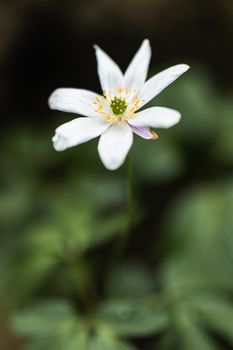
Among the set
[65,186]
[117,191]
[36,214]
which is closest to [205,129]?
[117,191]

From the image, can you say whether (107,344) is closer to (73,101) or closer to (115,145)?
(115,145)

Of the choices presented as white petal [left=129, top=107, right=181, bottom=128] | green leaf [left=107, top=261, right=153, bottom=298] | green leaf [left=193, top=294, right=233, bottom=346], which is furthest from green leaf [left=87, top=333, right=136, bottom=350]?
white petal [left=129, top=107, right=181, bottom=128]

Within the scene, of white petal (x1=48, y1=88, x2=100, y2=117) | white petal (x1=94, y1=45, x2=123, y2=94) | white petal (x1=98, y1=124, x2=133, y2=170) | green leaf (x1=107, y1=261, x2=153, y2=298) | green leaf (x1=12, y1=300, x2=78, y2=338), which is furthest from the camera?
green leaf (x1=107, y1=261, x2=153, y2=298)

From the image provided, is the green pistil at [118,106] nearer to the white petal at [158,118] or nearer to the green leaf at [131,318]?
the white petal at [158,118]

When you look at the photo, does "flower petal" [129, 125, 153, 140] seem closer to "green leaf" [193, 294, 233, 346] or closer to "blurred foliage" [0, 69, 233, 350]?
"blurred foliage" [0, 69, 233, 350]

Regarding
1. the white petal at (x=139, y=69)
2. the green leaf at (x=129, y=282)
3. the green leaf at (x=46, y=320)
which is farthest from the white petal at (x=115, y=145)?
the green leaf at (x=129, y=282)

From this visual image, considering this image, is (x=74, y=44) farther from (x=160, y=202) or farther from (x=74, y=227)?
(x=74, y=227)

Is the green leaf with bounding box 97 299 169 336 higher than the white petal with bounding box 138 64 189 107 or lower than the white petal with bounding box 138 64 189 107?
lower
